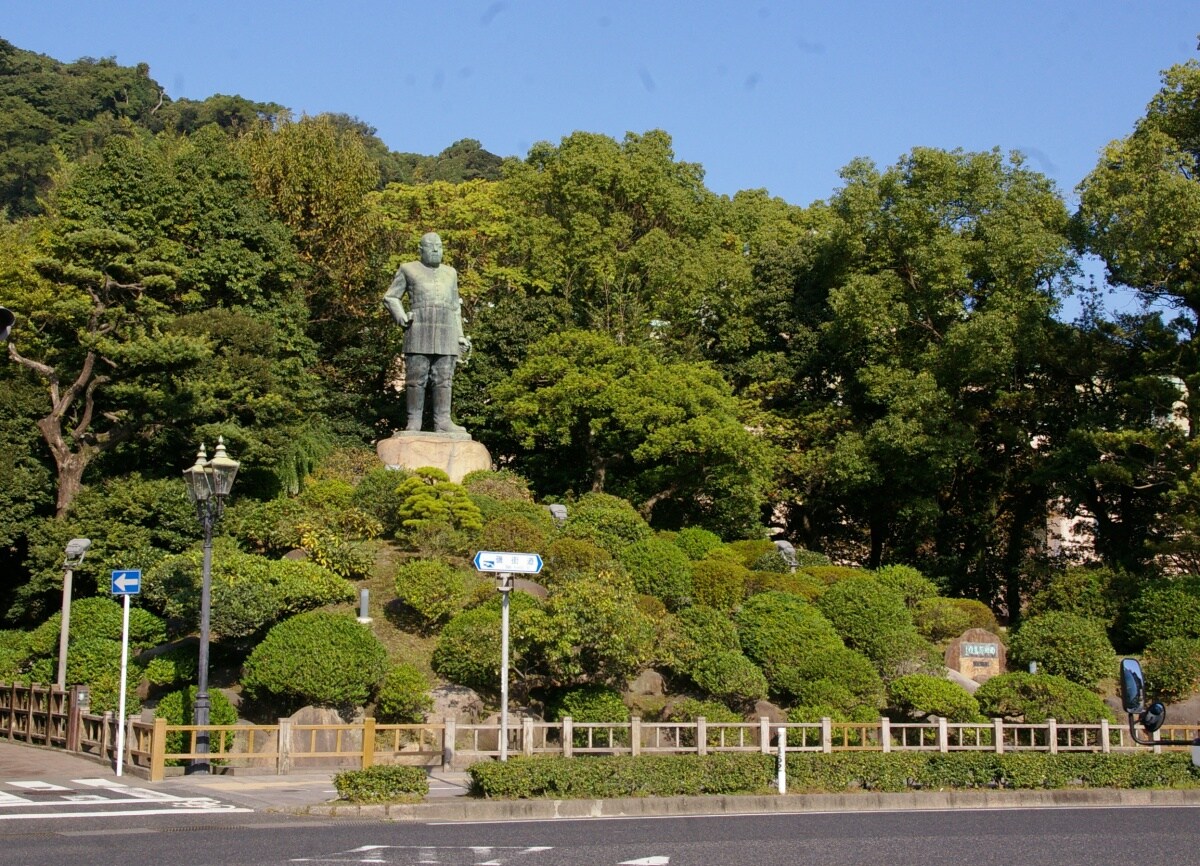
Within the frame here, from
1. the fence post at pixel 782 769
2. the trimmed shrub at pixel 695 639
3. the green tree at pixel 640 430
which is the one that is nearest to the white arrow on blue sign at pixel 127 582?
the trimmed shrub at pixel 695 639

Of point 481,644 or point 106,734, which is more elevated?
point 481,644

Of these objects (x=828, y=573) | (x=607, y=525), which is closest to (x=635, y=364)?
(x=607, y=525)

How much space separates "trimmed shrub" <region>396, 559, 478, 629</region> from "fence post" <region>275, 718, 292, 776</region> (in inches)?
222

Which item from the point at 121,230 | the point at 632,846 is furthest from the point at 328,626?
the point at 121,230

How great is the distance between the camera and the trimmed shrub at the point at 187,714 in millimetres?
17641

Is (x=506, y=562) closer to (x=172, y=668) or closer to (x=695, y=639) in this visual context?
(x=695, y=639)

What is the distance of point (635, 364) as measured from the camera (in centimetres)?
3362

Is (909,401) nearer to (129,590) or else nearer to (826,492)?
(826,492)

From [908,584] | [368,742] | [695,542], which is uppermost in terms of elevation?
[695,542]

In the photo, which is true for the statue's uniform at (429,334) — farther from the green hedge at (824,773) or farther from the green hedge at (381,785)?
the green hedge at (381,785)

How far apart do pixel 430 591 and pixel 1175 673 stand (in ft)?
43.3

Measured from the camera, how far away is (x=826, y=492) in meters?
36.6

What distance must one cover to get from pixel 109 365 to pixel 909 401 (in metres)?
18.1

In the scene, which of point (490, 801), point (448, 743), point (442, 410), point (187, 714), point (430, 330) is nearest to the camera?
point (490, 801)
